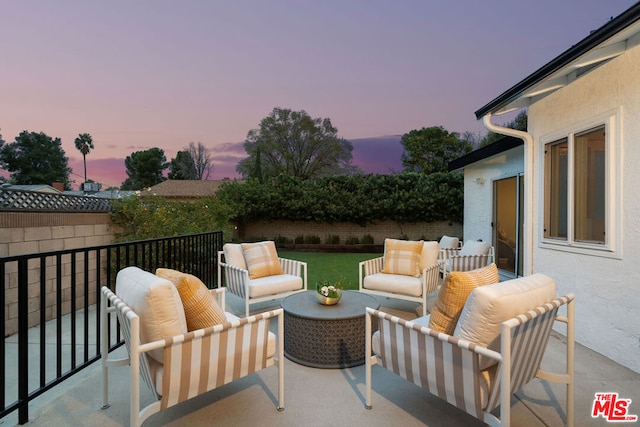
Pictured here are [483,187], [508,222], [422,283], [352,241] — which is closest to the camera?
[422,283]

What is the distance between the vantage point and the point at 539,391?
239 centimetres

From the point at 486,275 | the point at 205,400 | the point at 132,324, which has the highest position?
the point at 486,275

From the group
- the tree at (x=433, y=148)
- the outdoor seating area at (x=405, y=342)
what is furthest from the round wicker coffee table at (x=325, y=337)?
the tree at (x=433, y=148)

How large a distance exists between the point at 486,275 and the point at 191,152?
3562 cm

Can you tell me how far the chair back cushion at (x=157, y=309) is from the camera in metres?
1.73

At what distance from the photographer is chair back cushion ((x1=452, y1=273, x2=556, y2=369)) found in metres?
1.62

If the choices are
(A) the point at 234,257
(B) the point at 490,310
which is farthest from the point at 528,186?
(A) the point at 234,257

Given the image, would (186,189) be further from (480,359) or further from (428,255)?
(480,359)

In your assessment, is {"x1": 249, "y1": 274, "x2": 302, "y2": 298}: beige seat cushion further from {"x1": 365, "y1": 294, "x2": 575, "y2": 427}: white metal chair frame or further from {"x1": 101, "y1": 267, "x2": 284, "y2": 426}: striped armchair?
{"x1": 365, "y1": 294, "x2": 575, "y2": 427}: white metal chair frame

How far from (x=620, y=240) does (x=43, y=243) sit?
24.7ft

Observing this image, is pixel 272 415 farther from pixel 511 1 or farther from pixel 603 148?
pixel 511 1

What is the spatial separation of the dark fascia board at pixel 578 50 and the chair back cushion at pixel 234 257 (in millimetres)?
3916

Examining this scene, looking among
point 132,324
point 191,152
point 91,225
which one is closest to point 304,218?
point 91,225

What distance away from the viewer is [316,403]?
226 centimetres
